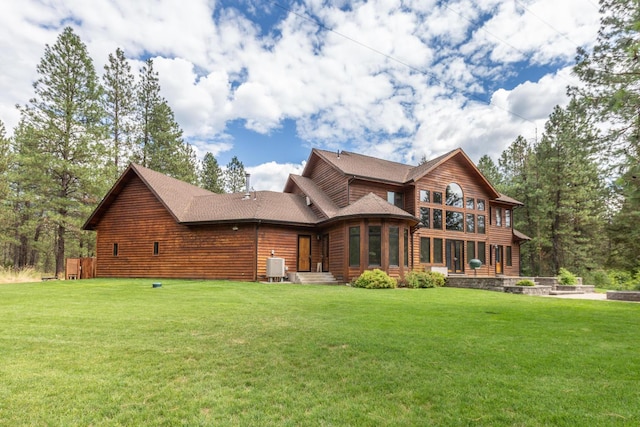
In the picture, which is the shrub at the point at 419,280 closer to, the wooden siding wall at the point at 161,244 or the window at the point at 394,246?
the window at the point at 394,246

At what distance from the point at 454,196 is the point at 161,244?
17.1 m

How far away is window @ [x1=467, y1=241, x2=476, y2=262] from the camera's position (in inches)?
843

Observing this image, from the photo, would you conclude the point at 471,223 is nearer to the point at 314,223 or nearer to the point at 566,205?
the point at 314,223

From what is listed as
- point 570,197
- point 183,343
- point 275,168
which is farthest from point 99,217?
point 570,197

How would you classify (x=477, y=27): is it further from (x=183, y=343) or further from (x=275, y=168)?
(x=275, y=168)

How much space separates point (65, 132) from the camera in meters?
22.9

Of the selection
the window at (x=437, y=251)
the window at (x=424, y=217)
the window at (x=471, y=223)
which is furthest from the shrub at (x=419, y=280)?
the window at (x=471, y=223)

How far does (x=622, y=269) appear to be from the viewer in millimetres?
27219

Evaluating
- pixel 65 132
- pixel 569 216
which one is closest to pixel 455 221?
pixel 569 216

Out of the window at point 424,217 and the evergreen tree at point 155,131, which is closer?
the window at point 424,217

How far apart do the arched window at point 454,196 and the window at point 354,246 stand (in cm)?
795

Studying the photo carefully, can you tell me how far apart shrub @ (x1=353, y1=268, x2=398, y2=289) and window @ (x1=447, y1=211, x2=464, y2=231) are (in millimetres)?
7843

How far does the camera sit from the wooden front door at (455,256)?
813 inches

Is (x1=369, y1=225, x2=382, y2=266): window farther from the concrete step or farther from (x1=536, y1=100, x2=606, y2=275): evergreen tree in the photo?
(x1=536, y1=100, x2=606, y2=275): evergreen tree
